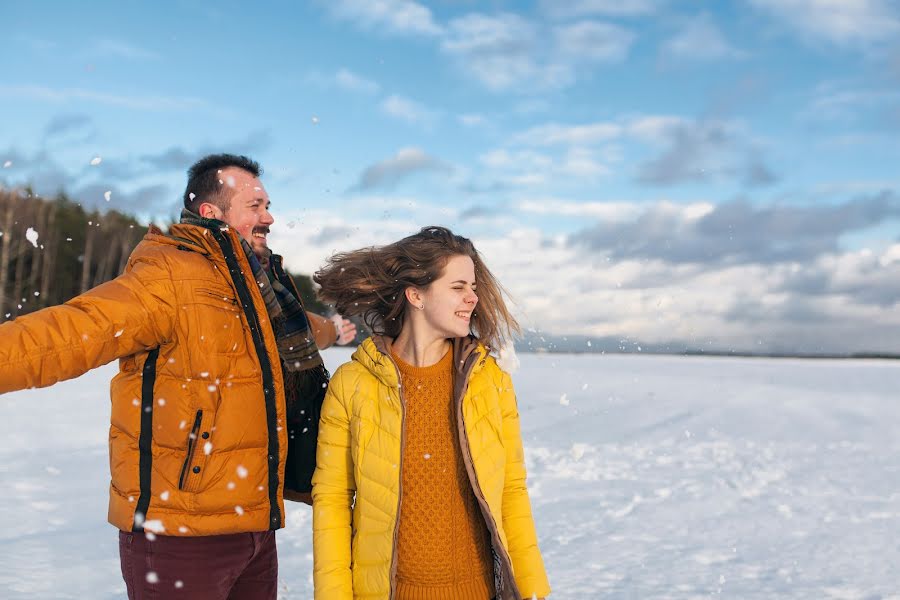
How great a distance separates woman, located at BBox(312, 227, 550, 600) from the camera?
2344mm

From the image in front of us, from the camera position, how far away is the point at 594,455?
8562 millimetres

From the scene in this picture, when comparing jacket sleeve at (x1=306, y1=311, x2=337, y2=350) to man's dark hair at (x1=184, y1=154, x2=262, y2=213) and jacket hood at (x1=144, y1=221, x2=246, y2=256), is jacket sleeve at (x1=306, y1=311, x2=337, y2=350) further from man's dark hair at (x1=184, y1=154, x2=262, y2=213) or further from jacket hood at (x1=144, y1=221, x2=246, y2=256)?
jacket hood at (x1=144, y1=221, x2=246, y2=256)

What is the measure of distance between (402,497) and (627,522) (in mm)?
3974

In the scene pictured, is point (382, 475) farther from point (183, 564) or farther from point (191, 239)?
point (191, 239)

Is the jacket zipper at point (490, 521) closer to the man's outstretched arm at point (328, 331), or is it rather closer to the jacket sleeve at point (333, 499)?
the jacket sleeve at point (333, 499)

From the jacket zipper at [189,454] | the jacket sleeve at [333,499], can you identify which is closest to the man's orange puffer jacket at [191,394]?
→ the jacket zipper at [189,454]

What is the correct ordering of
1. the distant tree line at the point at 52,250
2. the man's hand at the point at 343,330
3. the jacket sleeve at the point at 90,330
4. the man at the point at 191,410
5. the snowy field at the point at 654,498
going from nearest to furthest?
the jacket sleeve at the point at 90,330
the man at the point at 191,410
the man's hand at the point at 343,330
the snowy field at the point at 654,498
the distant tree line at the point at 52,250

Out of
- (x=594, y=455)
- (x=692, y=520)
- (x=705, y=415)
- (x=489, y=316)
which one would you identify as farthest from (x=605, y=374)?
(x=489, y=316)

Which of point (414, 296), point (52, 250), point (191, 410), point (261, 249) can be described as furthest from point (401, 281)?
point (52, 250)

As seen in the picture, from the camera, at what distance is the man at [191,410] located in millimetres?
2266

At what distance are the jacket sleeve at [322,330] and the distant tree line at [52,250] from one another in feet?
78.7

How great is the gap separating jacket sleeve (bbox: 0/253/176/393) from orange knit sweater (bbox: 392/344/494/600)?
80 cm

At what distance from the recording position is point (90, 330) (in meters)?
2.08

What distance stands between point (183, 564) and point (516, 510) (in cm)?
104
